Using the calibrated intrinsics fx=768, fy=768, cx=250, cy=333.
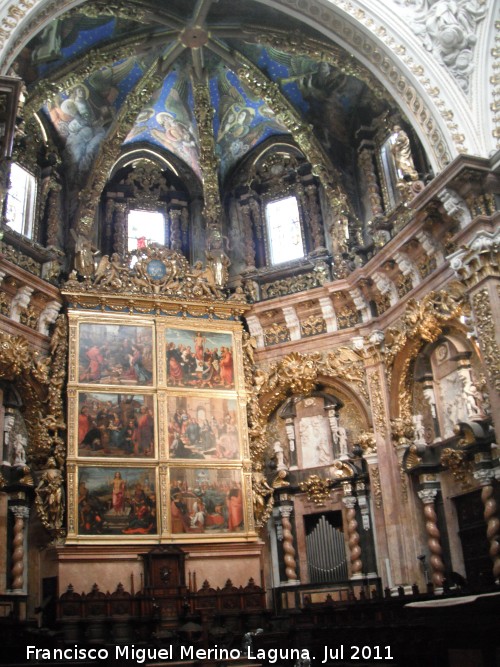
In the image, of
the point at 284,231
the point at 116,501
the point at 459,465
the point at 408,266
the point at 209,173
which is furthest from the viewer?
the point at 284,231

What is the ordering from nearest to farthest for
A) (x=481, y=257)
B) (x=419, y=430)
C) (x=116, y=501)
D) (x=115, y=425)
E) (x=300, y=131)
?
(x=481, y=257) → (x=419, y=430) → (x=116, y=501) → (x=115, y=425) → (x=300, y=131)

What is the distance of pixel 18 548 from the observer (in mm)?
16406

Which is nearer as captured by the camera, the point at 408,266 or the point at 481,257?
the point at 481,257

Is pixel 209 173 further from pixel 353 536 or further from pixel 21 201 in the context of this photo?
pixel 353 536

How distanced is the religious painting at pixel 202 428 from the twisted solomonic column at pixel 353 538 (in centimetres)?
297

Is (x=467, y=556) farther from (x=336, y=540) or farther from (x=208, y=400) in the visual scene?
(x=208, y=400)

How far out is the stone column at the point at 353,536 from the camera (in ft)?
58.5

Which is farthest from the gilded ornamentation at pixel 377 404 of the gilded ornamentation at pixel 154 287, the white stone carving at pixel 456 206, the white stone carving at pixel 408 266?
the white stone carving at pixel 456 206

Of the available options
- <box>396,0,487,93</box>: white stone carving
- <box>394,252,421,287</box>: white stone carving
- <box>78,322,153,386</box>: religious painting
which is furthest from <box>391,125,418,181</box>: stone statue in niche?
<box>78,322,153,386</box>: religious painting

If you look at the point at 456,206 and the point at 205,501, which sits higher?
the point at 456,206

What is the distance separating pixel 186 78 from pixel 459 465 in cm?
1273

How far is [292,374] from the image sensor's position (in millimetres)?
19688

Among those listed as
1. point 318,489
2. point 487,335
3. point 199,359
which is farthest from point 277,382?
point 487,335

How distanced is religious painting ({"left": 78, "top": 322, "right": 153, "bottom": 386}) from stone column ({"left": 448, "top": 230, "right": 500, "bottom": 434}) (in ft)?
26.6
